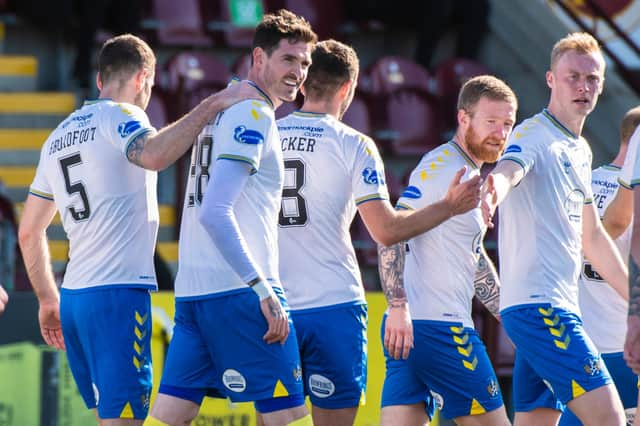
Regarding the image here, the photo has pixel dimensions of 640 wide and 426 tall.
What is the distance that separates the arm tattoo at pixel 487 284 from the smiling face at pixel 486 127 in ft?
1.74

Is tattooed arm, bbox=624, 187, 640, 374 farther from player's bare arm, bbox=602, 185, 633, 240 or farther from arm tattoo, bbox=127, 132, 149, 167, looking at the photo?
arm tattoo, bbox=127, 132, 149, 167

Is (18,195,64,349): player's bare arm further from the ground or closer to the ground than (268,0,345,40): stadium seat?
closer to the ground

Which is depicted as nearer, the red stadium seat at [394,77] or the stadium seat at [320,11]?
the red stadium seat at [394,77]

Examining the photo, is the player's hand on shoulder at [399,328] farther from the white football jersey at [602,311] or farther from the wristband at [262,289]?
the white football jersey at [602,311]

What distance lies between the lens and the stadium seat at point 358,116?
11.1m

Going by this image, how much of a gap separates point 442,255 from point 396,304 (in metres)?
0.37

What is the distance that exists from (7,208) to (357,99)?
11.9 ft

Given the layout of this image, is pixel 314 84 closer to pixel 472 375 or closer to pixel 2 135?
pixel 472 375

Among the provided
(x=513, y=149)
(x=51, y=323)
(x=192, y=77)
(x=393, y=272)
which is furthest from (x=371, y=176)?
(x=192, y=77)

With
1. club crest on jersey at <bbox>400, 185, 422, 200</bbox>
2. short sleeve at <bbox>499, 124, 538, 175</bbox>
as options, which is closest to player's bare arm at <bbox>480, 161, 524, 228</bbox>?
short sleeve at <bbox>499, 124, 538, 175</bbox>

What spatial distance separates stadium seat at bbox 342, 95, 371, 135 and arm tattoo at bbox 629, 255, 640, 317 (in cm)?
690

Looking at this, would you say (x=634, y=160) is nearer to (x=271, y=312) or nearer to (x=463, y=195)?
(x=463, y=195)

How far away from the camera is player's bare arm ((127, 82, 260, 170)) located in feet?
15.3

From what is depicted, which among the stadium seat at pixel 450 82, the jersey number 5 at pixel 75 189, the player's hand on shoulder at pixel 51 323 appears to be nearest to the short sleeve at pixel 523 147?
the jersey number 5 at pixel 75 189
